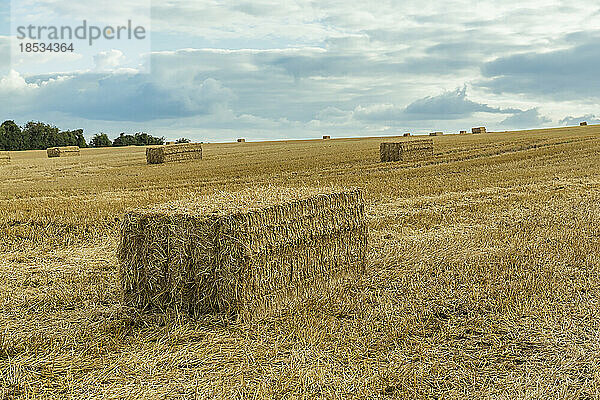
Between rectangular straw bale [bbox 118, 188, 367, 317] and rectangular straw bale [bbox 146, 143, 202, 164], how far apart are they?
21.1 m

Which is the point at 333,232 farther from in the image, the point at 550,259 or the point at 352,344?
the point at 550,259

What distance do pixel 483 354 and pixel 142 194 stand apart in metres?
11.4

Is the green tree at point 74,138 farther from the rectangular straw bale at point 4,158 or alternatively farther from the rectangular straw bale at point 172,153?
the rectangular straw bale at point 172,153

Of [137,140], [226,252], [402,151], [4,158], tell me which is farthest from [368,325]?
[137,140]

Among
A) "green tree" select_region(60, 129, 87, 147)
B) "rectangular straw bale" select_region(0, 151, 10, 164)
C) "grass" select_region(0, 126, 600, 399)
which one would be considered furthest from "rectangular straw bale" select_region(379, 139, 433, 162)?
"green tree" select_region(60, 129, 87, 147)

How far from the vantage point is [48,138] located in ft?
222

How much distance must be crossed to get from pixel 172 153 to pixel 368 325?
23.3m

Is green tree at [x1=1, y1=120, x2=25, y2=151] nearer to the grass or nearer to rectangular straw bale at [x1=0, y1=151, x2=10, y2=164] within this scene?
rectangular straw bale at [x1=0, y1=151, x2=10, y2=164]

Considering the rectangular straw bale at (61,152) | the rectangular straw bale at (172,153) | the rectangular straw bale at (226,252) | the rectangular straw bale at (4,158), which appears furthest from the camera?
the rectangular straw bale at (61,152)

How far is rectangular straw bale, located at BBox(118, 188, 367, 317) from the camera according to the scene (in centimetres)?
520

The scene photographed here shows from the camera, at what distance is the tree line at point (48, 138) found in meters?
64.4

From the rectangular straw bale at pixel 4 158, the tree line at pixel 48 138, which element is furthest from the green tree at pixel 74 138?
the rectangular straw bale at pixel 4 158

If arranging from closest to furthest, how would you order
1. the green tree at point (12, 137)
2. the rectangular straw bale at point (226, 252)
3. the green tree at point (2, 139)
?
the rectangular straw bale at point (226, 252)
the green tree at point (2, 139)
the green tree at point (12, 137)

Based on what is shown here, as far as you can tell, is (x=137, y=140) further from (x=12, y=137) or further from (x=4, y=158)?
(x=4, y=158)
